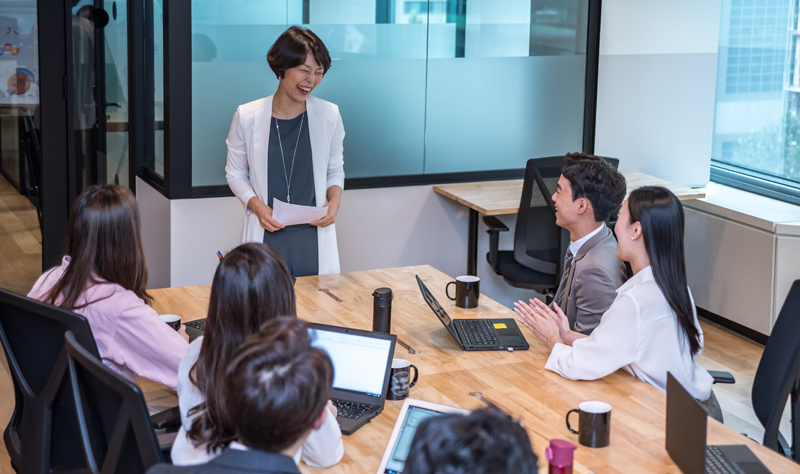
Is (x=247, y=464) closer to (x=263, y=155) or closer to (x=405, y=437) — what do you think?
(x=405, y=437)

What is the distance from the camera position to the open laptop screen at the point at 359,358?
1.89m

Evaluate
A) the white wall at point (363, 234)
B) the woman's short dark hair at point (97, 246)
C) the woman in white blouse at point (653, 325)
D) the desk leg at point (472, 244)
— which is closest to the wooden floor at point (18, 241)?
the white wall at point (363, 234)

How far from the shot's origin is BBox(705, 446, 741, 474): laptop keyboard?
1.62 m

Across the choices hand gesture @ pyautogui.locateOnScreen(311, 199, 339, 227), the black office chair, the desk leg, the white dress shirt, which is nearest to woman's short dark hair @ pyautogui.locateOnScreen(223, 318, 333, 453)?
the white dress shirt

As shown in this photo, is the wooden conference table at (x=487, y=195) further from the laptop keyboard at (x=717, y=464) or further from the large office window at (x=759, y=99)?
the laptop keyboard at (x=717, y=464)

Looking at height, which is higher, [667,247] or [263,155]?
[263,155]

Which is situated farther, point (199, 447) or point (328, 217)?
point (328, 217)

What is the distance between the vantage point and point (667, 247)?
207cm

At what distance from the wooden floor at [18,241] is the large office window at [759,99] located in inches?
162

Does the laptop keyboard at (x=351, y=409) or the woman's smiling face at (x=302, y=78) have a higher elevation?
the woman's smiling face at (x=302, y=78)

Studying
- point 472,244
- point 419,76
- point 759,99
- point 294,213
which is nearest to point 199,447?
point 294,213

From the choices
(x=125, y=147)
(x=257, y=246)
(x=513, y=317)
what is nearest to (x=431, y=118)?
(x=125, y=147)

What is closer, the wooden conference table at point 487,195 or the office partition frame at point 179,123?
the office partition frame at point 179,123

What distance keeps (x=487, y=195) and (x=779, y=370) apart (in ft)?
7.54
